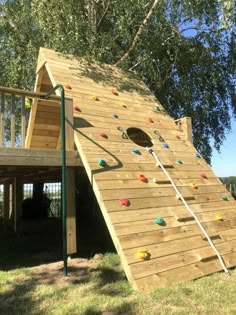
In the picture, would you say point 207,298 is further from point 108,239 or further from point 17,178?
point 17,178

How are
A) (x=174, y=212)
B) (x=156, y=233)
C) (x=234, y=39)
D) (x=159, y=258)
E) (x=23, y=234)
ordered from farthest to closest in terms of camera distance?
(x=234, y=39), (x=23, y=234), (x=174, y=212), (x=156, y=233), (x=159, y=258)

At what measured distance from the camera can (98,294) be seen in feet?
15.0

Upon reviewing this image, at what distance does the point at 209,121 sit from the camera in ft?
44.7

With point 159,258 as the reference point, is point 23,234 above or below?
above

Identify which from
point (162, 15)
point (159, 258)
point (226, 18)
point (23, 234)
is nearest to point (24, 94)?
point (159, 258)

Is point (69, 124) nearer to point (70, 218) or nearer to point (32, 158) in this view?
point (32, 158)

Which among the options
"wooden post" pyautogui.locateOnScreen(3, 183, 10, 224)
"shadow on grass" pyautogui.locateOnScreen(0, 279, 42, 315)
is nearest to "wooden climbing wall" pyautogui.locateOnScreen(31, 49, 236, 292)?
"shadow on grass" pyautogui.locateOnScreen(0, 279, 42, 315)

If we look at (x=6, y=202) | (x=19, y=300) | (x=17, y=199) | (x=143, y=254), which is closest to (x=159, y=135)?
(x=143, y=254)

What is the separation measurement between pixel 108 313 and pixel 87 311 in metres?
0.22

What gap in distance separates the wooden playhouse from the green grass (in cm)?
23

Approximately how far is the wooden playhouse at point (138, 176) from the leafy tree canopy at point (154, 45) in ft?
9.63

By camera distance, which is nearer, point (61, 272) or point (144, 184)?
point (61, 272)

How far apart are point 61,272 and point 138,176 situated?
1.81 meters

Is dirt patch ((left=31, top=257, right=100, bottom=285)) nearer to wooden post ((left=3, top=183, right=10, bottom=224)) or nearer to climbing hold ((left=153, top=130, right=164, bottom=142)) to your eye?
climbing hold ((left=153, top=130, right=164, bottom=142))
